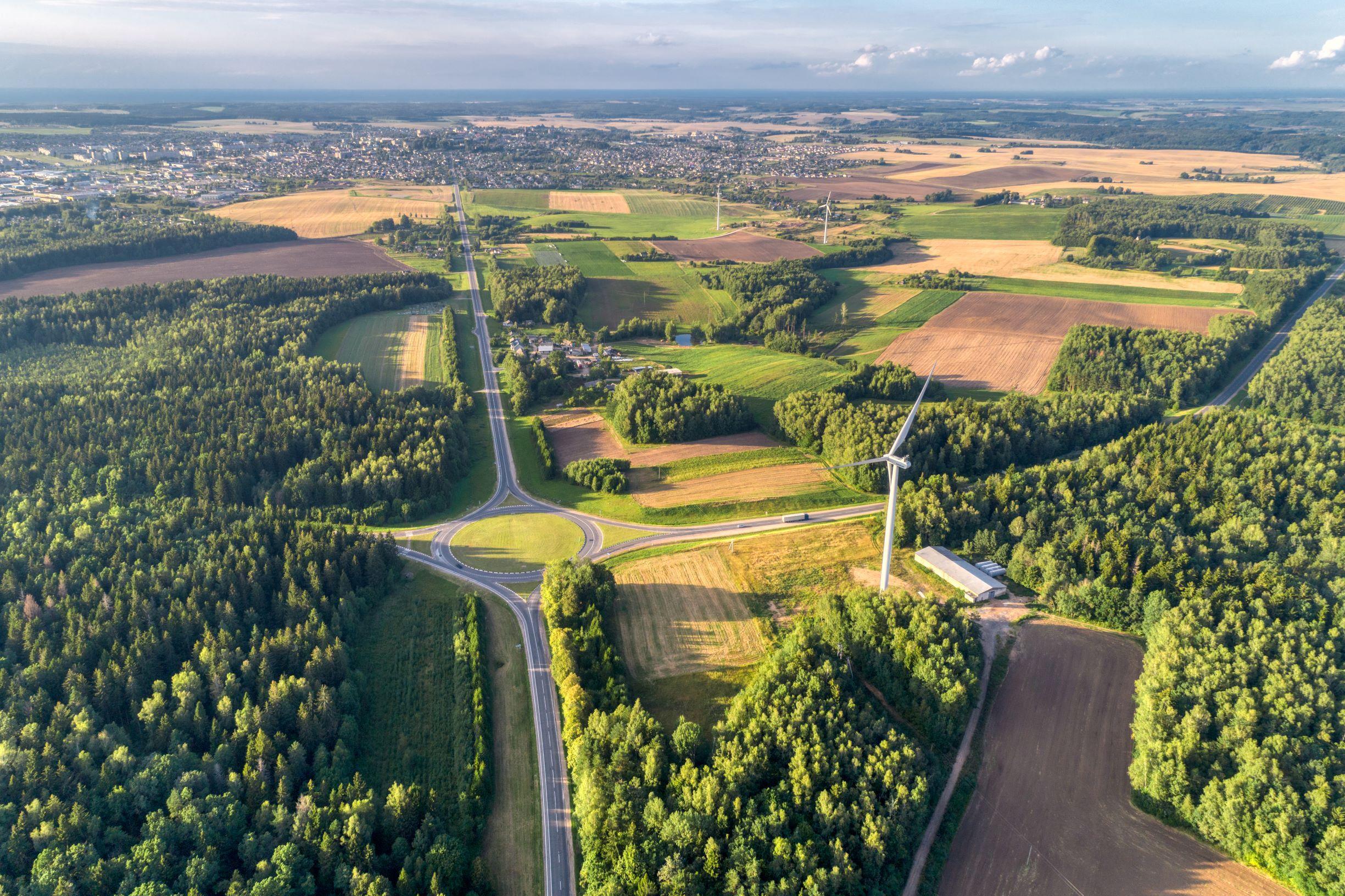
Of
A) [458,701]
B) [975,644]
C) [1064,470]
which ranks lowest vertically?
[458,701]

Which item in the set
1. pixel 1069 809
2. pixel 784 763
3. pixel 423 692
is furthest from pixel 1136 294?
pixel 423 692

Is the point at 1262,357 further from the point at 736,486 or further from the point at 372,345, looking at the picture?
the point at 372,345

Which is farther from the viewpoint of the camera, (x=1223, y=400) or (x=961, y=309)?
(x=961, y=309)

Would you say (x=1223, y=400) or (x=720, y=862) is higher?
(x=1223, y=400)

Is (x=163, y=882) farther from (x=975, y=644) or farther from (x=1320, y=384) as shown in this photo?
(x=1320, y=384)

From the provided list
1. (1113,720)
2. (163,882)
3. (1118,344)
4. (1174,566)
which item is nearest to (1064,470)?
(1174,566)

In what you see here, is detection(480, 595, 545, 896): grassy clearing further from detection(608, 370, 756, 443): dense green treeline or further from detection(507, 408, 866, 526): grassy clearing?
detection(608, 370, 756, 443): dense green treeline

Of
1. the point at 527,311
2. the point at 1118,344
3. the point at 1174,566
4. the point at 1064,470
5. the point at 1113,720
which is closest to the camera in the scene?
the point at 1113,720
